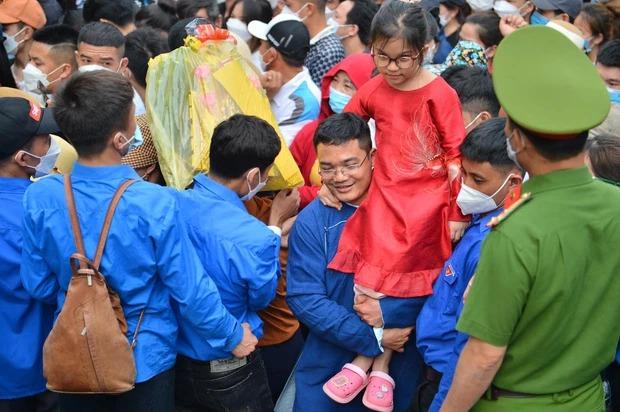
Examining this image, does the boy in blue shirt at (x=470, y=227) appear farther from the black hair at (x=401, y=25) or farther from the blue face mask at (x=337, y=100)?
the blue face mask at (x=337, y=100)

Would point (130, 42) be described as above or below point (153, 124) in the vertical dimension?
below

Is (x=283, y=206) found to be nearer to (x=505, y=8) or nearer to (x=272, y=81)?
(x=272, y=81)

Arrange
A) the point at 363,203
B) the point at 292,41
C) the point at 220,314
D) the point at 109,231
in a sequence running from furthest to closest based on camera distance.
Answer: the point at 292,41
the point at 363,203
the point at 220,314
the point at 109,231

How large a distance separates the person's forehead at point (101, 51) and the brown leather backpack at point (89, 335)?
2.39 m

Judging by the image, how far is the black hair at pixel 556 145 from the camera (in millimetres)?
2336

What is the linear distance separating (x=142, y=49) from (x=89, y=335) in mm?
2834

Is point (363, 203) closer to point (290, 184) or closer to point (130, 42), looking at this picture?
point (290, 184)

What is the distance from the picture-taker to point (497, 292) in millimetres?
2346

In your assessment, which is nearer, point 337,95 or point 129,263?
point 129,263

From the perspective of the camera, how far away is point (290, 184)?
13.2 feet

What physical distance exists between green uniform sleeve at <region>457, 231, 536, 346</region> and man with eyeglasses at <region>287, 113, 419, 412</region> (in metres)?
1.12

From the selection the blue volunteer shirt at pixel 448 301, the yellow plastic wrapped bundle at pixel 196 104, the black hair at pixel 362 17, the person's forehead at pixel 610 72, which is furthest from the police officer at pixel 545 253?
the black hair at pixel 362 17

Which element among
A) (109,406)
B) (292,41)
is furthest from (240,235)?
(292,41)

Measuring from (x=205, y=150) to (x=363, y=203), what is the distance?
0.89 meters
